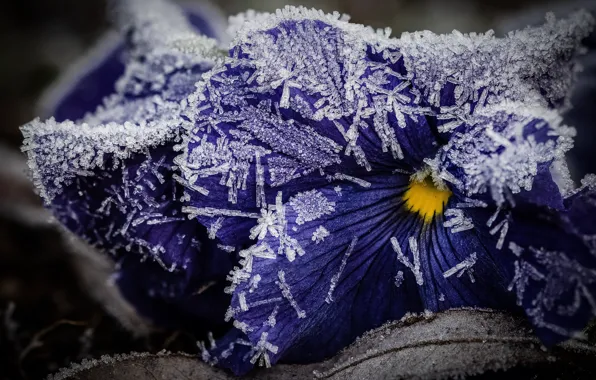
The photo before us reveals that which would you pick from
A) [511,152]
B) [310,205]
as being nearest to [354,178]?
[310,205]

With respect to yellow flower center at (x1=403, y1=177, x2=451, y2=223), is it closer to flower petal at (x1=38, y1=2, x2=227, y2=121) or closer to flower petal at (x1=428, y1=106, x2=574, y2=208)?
flower petal at (x1=428, y1=106, x2=574, y2=208)

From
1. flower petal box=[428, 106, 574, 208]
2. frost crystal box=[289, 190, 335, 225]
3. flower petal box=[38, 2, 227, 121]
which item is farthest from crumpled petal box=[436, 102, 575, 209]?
flower petal box=[38, 2, 227, 121]

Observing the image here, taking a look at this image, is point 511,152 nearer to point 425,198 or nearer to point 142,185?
point 425,198

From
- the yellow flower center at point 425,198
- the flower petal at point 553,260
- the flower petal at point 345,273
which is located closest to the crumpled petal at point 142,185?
the flower petal at point 345,273

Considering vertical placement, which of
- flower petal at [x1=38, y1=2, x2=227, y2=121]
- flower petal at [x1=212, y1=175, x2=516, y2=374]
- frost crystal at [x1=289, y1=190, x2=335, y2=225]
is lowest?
flower petal at [x1=212, y1=175, x2=516, y2=374]

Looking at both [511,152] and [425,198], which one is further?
[425,198]

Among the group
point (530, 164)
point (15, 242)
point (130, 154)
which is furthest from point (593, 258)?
point (15, 242)

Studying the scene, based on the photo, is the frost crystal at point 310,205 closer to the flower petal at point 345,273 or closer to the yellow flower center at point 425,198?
the flower petal at point 345,273

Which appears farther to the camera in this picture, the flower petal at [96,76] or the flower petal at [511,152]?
the flower petal at [96,76]
